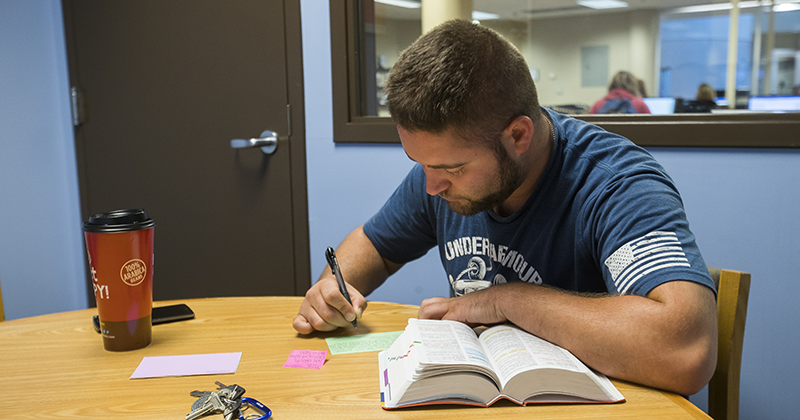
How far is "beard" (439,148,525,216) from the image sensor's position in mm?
1065

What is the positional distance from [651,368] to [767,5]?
147 centimetres

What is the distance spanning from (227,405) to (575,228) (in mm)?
705

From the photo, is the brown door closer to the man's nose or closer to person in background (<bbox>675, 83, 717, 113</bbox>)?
the man's nose

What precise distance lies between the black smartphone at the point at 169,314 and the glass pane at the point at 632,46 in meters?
0.79

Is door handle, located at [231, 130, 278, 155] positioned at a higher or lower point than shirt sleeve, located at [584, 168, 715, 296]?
higher

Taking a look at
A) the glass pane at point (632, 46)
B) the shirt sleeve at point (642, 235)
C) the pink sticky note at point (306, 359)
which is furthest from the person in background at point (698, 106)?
the pink sticky note at point (306, 359)

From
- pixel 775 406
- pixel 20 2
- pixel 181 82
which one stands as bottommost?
pixel 775 406

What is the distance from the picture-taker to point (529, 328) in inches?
A: 36.6

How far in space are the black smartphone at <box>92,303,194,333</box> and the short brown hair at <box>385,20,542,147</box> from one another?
607mm

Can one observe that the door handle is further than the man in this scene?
Yes

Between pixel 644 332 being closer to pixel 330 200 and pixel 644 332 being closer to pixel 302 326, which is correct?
pixel 302 326

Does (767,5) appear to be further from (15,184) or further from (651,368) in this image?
(15,184)

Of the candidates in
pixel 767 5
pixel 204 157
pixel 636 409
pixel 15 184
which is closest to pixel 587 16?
pixel 767 5

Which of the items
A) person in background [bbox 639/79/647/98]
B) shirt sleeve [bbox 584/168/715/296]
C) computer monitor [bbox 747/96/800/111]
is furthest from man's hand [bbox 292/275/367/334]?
person in background [bbox 639/79/647/98]
